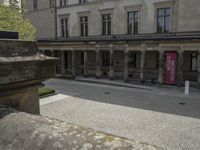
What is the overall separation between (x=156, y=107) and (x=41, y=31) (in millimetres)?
30069

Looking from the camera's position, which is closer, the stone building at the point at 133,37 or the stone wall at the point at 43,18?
the stone building at the point at 133,37

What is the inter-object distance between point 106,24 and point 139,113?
749 inches

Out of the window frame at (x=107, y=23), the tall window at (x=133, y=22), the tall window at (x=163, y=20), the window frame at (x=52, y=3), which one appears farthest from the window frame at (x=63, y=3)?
the tall window at (x=163, y=20)

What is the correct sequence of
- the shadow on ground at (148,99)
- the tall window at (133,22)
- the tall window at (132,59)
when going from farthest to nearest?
the tall window at (132,59) < the tall window at (133,22) < the shadow on ground at (148,99)

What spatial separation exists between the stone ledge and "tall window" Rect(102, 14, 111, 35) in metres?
28.3

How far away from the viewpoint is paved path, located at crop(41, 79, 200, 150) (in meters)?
9.87

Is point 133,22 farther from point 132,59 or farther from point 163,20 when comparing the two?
point 132,59

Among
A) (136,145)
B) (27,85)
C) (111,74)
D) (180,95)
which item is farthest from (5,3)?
(136,145)

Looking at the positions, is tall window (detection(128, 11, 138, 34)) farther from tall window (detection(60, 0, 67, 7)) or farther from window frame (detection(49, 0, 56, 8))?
window frame (detection(49, 0, 56, 8))

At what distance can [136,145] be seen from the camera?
1.34 m

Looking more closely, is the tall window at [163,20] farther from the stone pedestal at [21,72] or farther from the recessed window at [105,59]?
the stone pedestal at [21,72]

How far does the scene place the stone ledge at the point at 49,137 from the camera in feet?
4.51

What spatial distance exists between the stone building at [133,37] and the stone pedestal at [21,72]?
19.8m

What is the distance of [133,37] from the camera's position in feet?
85.8
